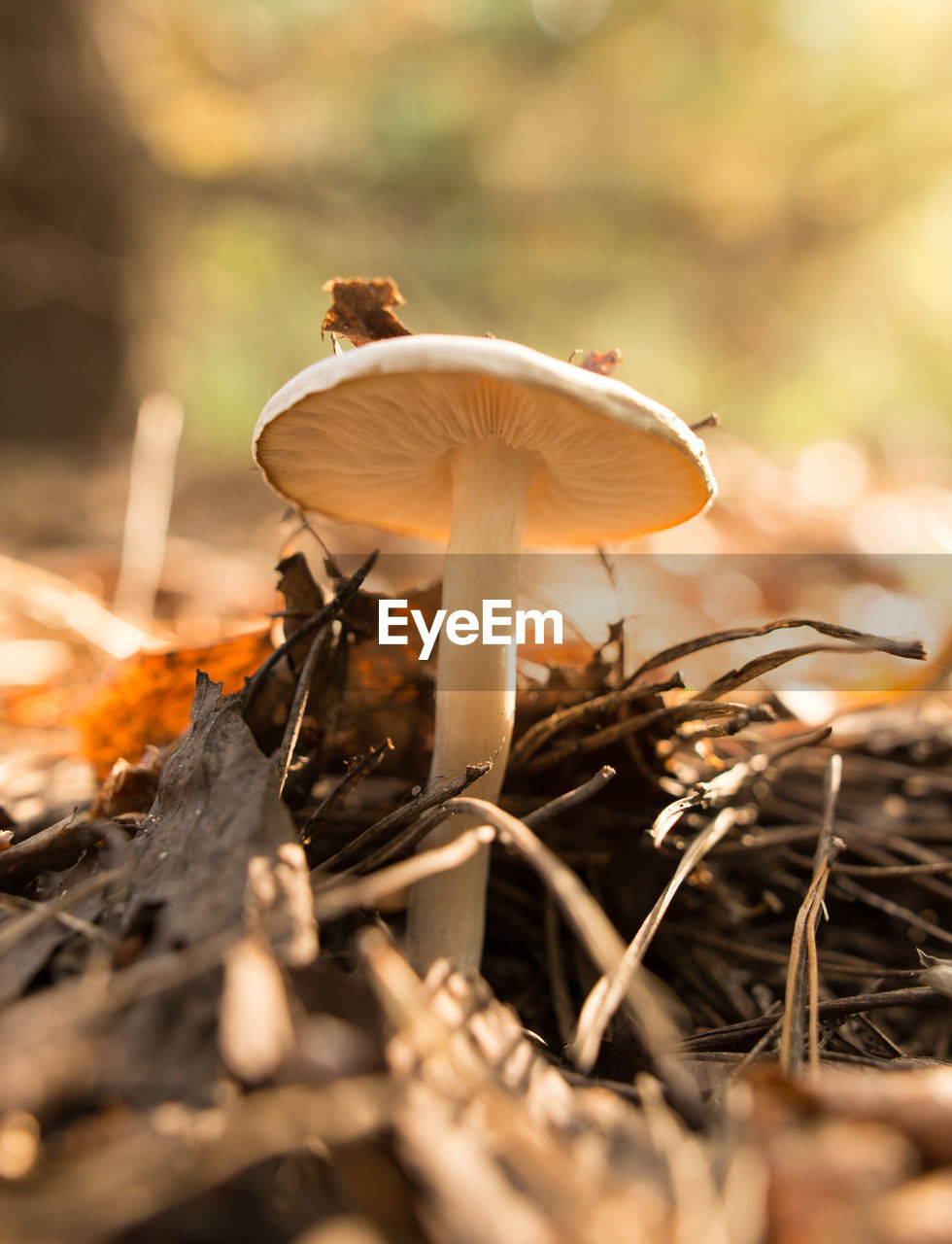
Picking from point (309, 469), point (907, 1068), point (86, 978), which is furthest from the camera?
point (309, 469)

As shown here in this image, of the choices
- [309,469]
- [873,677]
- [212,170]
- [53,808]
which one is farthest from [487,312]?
[53,808]

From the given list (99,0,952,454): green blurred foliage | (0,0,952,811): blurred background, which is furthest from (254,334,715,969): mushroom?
(99,0,952,454): green blurred foliage

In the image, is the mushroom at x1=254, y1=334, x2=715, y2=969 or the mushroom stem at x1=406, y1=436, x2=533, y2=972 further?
the mushroom stem at x1=406, y1=436, x2=533, y2=972

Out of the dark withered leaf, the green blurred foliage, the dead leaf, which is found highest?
the green blurred foliage

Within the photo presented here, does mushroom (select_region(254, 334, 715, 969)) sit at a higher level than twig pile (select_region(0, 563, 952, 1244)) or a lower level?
higher

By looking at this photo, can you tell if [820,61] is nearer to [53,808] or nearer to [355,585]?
[355,585]

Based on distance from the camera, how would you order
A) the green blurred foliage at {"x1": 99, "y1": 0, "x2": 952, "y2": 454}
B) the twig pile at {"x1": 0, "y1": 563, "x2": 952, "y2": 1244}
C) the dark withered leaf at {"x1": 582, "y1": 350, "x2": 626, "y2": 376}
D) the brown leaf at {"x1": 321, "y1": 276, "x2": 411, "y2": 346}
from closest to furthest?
the twig pile at {"x1": 0, "y1": 563, "x2": 952, "y2": 1244} → the brown leaf at {"x1": 321, "y1": 276, "x2": 411, "y2": 346} → the dark withered leaf at {"x1": 582, "y1": 350, "x2": 626, "y2": 376} → the green blurred foliage at {"x1": 99, "y1": 0, "x2": 952, "y2": 454}

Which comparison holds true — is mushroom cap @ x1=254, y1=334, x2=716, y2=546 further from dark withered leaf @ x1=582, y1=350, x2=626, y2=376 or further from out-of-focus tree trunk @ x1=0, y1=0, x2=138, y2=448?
out-of-focus tree trunk @ x1=0, y1=0, x2=138, y2=448

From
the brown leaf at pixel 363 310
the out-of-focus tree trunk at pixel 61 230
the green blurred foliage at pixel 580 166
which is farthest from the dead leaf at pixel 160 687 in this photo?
the green blurred foliage at pixel 580 166
